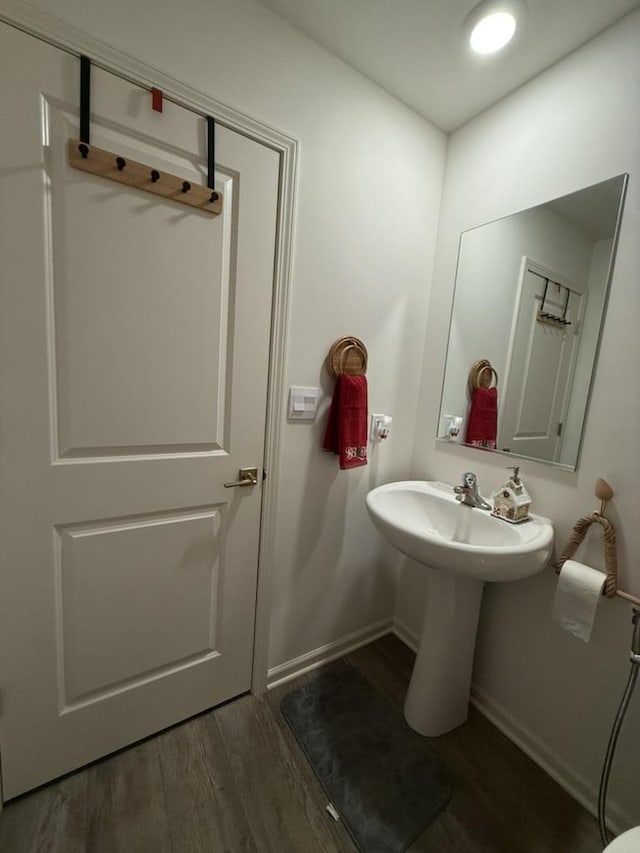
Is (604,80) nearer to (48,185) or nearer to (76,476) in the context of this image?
(48,185)

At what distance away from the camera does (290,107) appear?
3.81 ft

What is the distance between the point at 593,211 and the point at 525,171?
334 millimetres

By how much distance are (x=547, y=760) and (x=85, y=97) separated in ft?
8.28

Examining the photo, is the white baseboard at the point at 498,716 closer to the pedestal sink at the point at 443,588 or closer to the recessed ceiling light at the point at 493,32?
the pedestal sink at the point at 443,588

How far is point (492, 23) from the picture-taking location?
1.06 metres

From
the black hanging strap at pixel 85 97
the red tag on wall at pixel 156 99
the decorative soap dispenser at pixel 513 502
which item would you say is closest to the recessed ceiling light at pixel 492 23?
the red tag on wall at pixel 156 99

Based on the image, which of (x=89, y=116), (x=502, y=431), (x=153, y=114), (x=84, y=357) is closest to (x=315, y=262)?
(x=153, y=114)

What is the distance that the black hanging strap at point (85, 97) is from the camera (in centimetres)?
87

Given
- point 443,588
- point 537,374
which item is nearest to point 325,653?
point 443,588

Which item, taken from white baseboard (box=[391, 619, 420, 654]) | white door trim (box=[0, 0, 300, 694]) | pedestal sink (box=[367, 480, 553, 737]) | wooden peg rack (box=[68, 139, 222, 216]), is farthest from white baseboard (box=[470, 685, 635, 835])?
wooden peg rack (box=[68, 139, 222, 216])

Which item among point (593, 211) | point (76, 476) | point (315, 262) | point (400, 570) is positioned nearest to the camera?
point (76, 476)

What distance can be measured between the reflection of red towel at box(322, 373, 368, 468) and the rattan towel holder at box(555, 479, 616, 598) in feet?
2.48

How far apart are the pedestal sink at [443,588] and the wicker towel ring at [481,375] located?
1.60ft

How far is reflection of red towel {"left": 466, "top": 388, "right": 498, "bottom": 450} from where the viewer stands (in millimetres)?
1430
